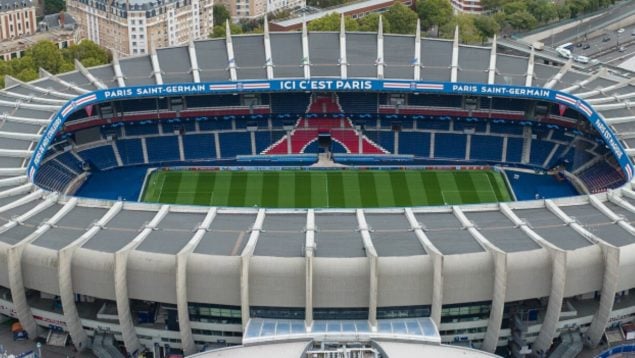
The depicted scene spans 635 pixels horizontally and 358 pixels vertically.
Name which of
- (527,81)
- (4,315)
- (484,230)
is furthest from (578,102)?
(4,315)

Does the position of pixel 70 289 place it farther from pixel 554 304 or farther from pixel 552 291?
pixel 554 304

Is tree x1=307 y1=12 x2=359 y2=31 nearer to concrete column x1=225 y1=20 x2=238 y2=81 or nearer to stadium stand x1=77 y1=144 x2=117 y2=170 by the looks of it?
concrete column x1=225 y1=20 x2=238 y2=81

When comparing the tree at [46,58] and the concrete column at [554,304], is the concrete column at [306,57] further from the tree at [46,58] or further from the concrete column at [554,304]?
the concrete column at [554,304]

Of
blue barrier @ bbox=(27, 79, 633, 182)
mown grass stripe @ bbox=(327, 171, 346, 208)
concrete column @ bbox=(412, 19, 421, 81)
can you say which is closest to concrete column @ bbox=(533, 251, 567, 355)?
mown grass stripe @ bbox=(327, 171, 346, 208)

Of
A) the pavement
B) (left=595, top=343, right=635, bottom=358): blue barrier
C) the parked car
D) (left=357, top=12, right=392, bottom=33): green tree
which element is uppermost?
(left=357, top=12, right=392, bottom=33): green tree

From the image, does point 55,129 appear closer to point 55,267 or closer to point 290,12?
point 55,267

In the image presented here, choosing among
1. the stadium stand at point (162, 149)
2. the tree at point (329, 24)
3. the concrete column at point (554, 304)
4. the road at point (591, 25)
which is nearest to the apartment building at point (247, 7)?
the tree at point (329, 24)
